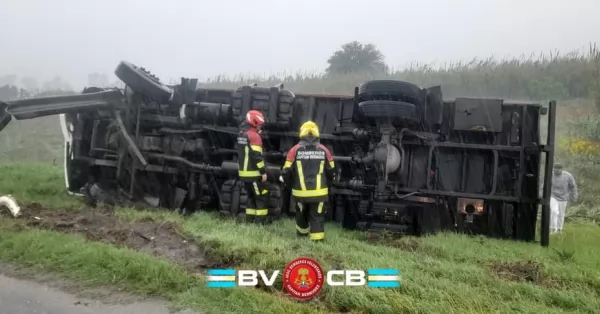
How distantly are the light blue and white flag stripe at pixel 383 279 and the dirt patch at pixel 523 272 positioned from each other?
1.12m

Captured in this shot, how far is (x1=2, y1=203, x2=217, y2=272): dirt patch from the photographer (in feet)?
17.4

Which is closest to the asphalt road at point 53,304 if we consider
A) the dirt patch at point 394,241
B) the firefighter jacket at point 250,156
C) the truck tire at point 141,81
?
the dirt patch at point 394,241

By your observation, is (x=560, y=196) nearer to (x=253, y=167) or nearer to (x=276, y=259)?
(x=253, y=167)

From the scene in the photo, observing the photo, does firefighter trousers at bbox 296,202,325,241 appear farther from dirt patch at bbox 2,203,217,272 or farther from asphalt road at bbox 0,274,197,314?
asphalt road at bbox 0,274,197,314

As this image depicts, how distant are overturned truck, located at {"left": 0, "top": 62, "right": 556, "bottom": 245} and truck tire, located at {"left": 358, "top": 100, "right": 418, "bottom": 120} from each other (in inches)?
0.6

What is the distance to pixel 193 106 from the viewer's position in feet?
27.2

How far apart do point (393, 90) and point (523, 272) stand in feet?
9.31

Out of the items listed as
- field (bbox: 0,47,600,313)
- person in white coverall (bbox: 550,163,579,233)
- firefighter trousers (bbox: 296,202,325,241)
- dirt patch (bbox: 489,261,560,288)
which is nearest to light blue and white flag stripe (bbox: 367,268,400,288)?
field (bbox: 0,47,600,313)

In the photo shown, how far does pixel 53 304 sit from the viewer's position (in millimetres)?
4195

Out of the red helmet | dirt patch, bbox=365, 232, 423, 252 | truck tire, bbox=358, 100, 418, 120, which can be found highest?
truck tire, bbox=358, 100, 418, 120

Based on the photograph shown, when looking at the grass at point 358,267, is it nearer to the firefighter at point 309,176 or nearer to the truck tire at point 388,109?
the firefighter at point 309,176

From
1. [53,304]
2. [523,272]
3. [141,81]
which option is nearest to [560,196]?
[523,272]

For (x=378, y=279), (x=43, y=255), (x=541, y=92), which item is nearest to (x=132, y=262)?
(x=43, y=255)

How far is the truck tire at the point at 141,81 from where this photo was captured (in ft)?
26.4
